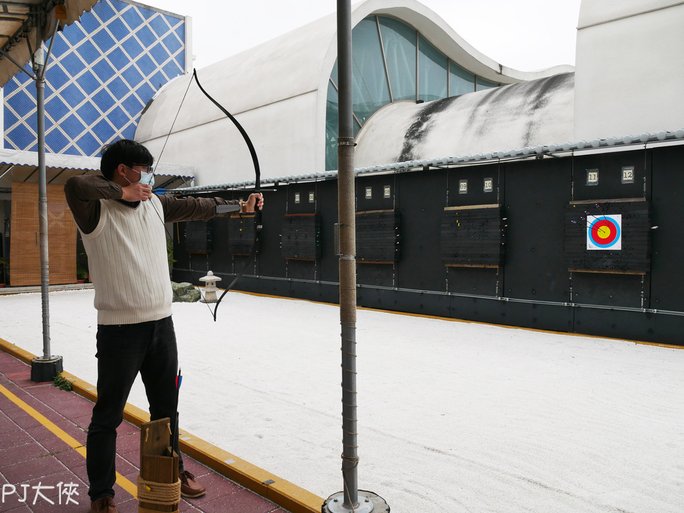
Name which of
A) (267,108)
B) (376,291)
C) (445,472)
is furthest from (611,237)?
(267,108)

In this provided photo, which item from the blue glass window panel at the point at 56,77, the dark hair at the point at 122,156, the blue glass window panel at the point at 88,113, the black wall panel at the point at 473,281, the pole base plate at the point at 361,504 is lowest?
the pole base plate at the point at 361,504

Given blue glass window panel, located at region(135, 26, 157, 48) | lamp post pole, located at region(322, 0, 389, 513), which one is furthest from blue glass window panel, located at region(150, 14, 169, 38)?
lamp post pole, located at region(322, 0, 389, 513)

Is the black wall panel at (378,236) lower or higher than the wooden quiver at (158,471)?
higher

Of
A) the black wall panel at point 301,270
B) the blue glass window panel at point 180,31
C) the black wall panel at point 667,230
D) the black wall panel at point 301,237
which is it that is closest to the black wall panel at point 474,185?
the black wall panel at point 667,230

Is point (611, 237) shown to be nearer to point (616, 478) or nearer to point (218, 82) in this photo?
point (616, 478)

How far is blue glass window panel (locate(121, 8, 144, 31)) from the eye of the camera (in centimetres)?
2164

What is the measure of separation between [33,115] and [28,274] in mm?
7423

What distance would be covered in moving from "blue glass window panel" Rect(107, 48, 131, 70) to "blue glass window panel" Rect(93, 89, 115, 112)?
1193 mm

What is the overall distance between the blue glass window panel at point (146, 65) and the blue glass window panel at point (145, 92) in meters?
0.54

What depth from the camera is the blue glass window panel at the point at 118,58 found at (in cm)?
2119

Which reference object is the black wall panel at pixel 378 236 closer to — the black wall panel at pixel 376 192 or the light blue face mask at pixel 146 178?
the black wall panel at pixel 376 192

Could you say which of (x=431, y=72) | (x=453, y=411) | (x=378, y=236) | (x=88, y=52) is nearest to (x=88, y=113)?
(x=88, y=52)

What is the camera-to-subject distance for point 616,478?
Answer: 11.6 feet
